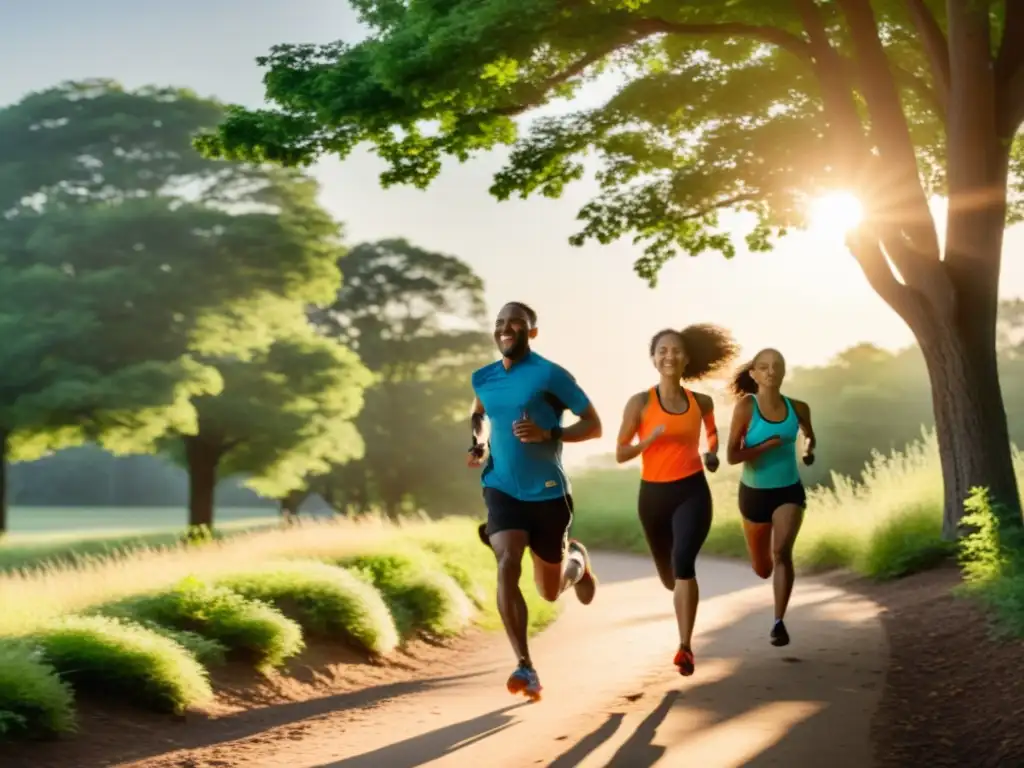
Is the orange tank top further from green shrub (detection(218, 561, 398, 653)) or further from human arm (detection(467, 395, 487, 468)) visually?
green shrub (detection(218, 561, 398, 653))

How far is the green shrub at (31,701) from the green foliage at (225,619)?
1817 millimetres

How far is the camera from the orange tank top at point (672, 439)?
750 cm

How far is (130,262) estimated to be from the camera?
26.9 meters

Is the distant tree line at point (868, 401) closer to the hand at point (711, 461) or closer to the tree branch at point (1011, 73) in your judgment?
the tree branch at point (1011, 73)

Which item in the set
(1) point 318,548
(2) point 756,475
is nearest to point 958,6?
(2) point 756,475

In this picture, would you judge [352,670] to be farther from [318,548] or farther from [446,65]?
[446,65]

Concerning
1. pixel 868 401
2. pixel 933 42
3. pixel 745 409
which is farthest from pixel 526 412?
pixel 868 401

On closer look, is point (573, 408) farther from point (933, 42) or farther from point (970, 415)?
point (933, 42)

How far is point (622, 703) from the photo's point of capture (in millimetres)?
7164

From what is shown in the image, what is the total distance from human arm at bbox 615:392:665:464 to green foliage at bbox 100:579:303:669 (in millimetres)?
2886

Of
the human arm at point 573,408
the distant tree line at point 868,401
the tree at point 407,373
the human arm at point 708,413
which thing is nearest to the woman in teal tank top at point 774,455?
the human arm at point 708,413

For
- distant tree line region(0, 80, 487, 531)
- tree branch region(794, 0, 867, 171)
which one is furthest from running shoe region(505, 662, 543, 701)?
distant tree line region(0, 80, 487, 531)

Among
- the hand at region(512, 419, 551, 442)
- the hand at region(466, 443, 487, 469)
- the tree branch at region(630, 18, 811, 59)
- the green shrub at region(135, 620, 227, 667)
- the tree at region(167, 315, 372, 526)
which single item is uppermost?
the tree branch at region(630, 18, 811, 59)

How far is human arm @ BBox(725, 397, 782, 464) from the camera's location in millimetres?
8282
